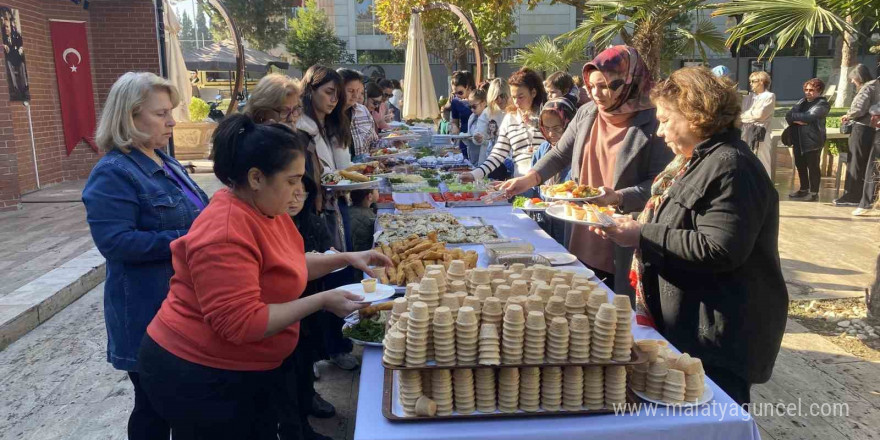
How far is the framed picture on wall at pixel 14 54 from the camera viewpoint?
8.30m

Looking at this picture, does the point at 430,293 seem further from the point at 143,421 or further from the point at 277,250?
the point at 143,421

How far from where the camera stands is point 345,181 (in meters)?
4.09

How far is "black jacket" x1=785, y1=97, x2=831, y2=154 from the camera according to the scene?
369 inches

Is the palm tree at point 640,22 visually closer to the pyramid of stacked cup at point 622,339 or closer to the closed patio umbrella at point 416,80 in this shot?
the closed patio umbrella at point 416,80

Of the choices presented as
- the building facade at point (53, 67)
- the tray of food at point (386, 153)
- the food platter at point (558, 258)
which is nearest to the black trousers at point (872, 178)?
the tray of food at point (386, 153)

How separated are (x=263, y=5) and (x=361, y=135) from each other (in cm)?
3745

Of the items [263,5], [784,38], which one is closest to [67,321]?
[784,38]

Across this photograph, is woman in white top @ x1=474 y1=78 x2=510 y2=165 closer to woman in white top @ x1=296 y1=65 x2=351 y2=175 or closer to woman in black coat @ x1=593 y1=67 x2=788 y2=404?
woman in white top @ x1=296 y1=65 x2=351 y2=175

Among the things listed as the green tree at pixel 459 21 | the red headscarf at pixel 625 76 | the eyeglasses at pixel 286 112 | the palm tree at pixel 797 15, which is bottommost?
the eyeglasses at pixel 286 112

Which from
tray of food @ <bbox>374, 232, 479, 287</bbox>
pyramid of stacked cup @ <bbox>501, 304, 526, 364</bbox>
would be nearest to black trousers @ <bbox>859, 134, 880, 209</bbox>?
tray of food @ <bbox>374, 232, 479, 287</bbox>

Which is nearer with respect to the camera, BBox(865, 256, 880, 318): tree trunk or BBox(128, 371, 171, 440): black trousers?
BBox(128, 371, 171, 440): black trousers

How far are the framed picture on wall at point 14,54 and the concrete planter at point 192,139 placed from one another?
4620mm

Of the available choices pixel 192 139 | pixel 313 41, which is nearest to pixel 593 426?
pixel 192 139

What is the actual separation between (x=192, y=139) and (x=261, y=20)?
2955 cm
